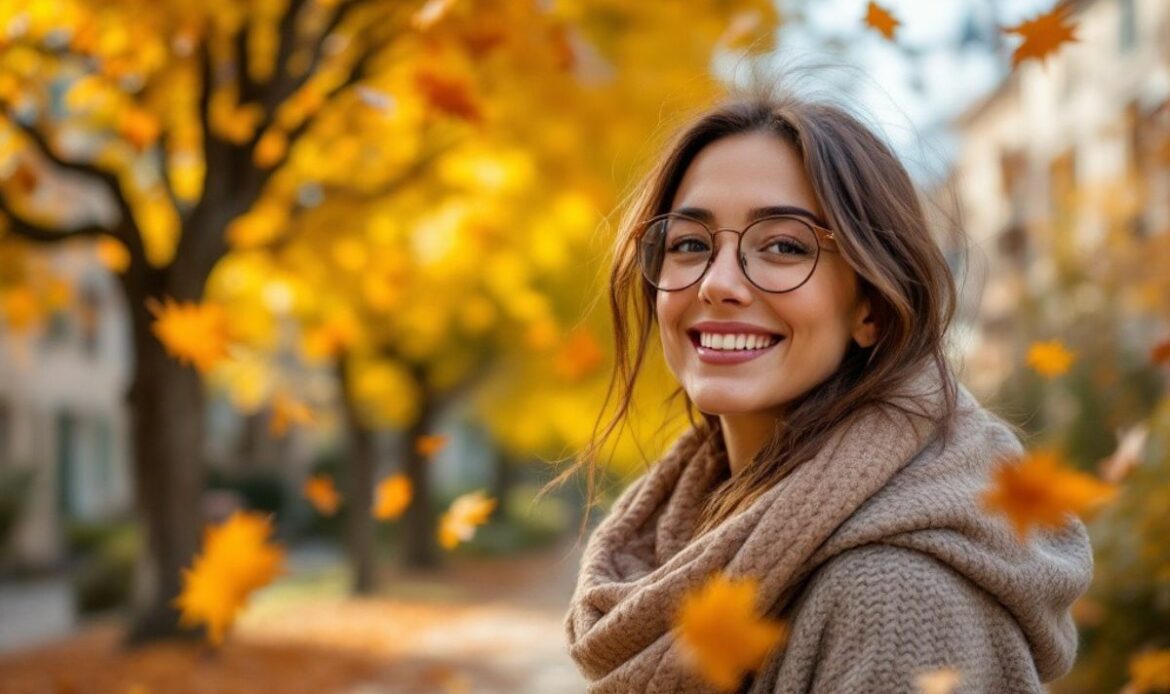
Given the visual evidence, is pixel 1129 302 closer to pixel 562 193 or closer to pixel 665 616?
pixel 562 193

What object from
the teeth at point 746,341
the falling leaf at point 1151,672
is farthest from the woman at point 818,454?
the falling leaf at point 1151,672

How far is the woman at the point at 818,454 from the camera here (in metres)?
1.86

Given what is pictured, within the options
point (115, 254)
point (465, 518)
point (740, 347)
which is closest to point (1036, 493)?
point (740, 347)

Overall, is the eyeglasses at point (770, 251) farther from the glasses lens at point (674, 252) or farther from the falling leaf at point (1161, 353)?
the falling leaf at point (1161, 353)

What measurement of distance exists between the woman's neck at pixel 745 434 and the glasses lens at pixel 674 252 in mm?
288

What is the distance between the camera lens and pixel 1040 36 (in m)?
3.37

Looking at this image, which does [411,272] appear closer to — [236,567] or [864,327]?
[236,567]

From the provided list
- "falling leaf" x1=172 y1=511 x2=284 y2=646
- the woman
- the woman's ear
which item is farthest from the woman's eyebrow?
"falling leaf" x1=172 y1=511 x2=284 y2=646

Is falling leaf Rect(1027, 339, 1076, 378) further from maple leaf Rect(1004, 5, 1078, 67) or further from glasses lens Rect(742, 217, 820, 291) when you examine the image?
glasses lens Rect(742, 217, 820, 291)

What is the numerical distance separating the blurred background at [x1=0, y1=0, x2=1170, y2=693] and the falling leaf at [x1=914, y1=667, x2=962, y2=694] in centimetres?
98

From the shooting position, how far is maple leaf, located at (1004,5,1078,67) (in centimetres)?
335

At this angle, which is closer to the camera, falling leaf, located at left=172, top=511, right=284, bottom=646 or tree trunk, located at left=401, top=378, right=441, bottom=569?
falling leaf, located at left=172, top=511, right=284, bottom=646

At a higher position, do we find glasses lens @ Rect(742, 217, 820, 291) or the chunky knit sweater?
glasses lens @ Rect(742, 217, 820, 291)

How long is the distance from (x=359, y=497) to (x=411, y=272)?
6386 mm
